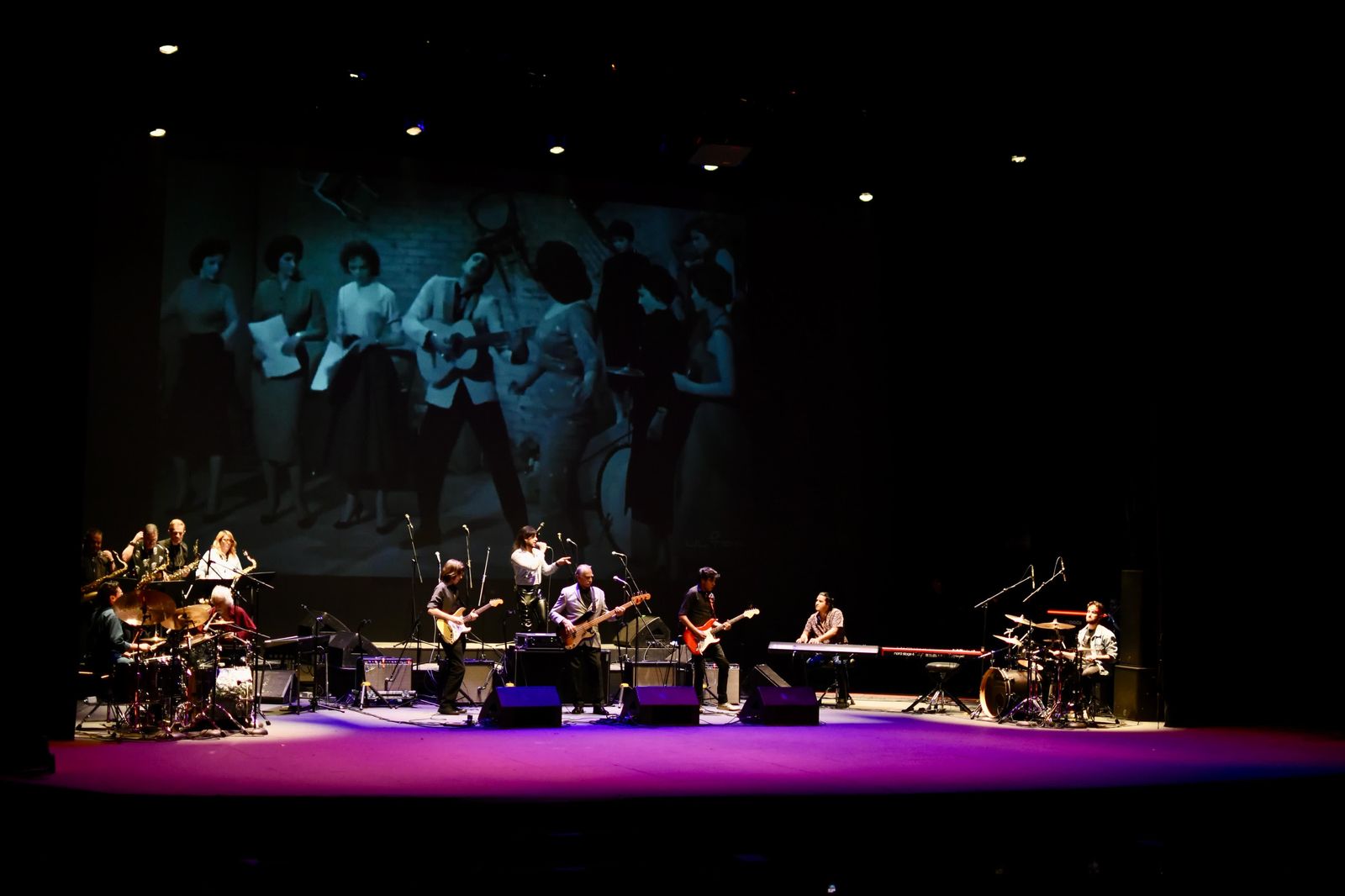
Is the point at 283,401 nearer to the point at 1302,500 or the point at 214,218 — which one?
the point at 214,218

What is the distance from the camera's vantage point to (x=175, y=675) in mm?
9680

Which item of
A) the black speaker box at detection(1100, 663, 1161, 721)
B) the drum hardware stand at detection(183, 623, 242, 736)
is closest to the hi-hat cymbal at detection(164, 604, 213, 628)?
the drum hardware stand at detection(183, 623, 242, 736)

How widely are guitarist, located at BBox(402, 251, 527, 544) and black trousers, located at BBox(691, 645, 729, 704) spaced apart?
9.36ft

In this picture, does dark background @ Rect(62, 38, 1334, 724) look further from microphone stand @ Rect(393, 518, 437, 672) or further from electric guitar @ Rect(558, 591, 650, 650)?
electric guitar @ Rect(558, 591, 650, 650)

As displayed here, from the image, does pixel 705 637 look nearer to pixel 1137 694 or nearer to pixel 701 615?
pixel 701 615

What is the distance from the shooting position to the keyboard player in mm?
14031

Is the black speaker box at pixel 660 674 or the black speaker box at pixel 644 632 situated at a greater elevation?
the black speaker box at pixel 644 632

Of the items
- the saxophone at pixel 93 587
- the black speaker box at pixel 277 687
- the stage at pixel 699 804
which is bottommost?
the stage at pixel 699 804

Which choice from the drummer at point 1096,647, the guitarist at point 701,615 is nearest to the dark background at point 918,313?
the drummer at point 1096,647

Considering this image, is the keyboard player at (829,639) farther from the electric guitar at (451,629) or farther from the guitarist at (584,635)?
the electric guitar at (451,629)

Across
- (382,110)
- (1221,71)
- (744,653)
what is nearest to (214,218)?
(382,110)

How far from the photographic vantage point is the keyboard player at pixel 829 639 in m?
14.0

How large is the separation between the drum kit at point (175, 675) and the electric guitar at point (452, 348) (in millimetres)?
5211

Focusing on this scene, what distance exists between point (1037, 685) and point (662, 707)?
363cm
